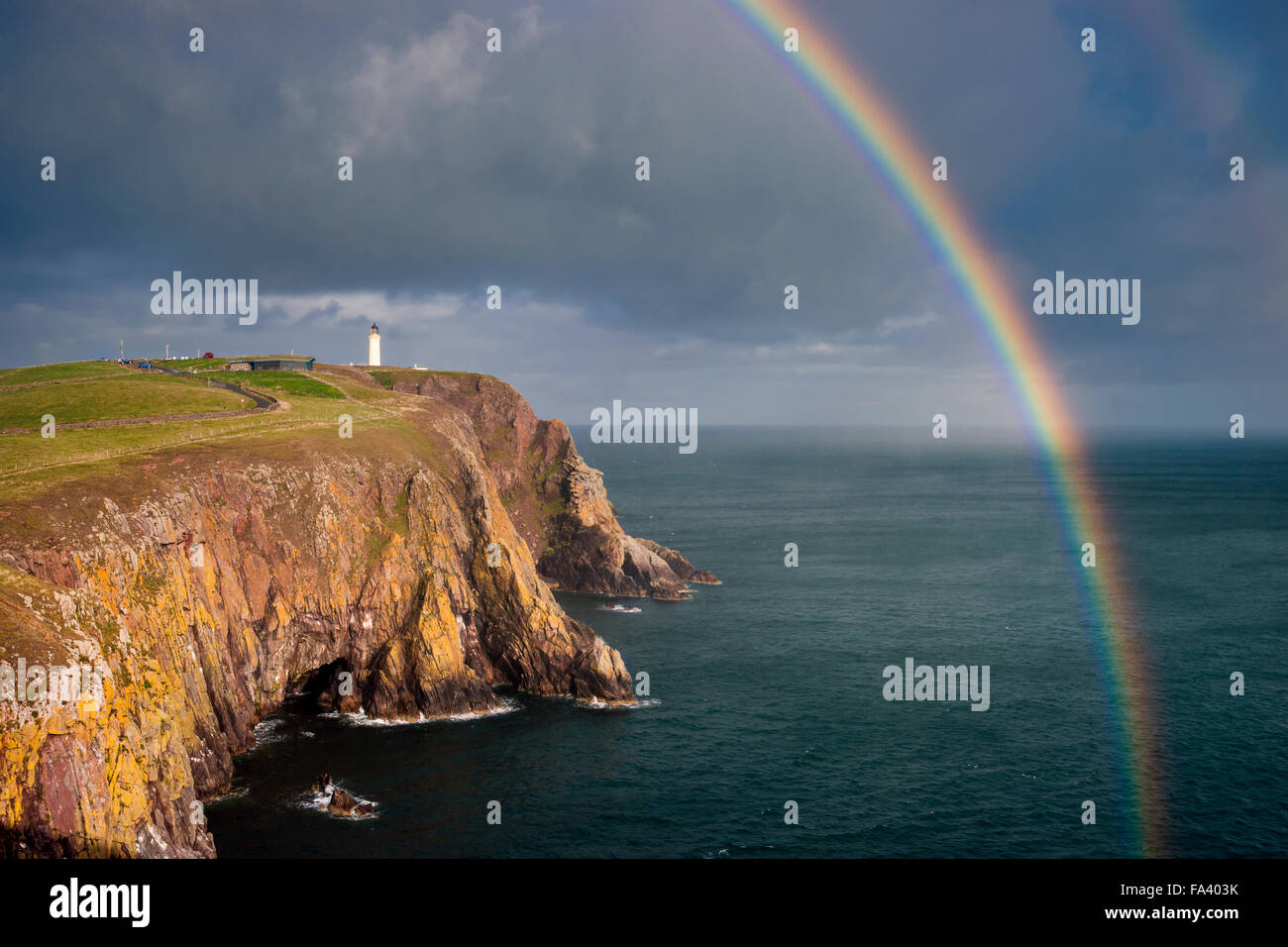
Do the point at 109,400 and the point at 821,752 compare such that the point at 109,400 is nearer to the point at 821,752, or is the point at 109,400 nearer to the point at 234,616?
the point at 234,616

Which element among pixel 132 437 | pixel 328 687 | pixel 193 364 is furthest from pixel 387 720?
pixel 193 364

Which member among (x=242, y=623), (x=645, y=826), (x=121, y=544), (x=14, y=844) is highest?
(x=121, y=544)

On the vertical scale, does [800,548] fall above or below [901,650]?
above

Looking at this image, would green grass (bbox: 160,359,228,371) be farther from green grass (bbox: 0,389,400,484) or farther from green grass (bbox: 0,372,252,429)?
green grass (bbox: 0,389,400,484)

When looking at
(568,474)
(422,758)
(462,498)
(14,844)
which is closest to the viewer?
(14,844)
